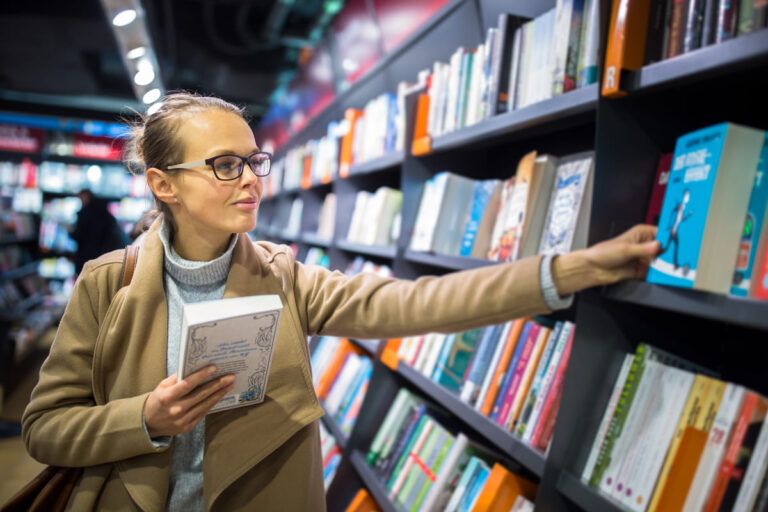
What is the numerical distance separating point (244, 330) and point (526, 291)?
51 cm

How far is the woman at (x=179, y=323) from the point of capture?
106 centimetres

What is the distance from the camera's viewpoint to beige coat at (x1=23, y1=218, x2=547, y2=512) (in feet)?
3.56

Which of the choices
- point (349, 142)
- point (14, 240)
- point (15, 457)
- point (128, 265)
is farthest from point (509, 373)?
point (14, 240)

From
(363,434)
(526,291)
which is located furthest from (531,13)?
(363,434)

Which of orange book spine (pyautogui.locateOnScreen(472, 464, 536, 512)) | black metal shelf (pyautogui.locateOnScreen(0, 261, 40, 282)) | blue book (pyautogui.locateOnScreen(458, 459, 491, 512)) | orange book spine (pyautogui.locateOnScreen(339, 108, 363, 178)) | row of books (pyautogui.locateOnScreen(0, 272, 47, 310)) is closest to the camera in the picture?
orange book spine (pyautogui.locateOnScreen(472, 464, 536, 512))

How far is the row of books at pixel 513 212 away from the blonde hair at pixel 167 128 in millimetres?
737

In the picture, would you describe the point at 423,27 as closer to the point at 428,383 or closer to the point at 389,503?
the point at 428,383

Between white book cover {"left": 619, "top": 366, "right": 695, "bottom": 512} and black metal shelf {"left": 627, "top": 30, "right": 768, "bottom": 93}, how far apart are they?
1.74 feet

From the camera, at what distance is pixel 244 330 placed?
39.4 inches

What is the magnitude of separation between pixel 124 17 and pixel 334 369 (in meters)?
2.76

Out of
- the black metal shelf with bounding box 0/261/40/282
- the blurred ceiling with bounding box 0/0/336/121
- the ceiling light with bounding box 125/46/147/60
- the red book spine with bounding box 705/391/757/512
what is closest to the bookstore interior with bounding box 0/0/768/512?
the red book spine with bounding box 705/391/757/512

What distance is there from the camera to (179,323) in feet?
3.90

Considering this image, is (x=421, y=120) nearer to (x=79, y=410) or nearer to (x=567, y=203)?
(x=567, y=203)

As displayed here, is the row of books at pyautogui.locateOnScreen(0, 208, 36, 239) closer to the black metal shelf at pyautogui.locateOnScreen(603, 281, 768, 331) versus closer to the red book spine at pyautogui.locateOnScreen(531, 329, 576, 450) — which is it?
the red book spine at pyautogui.locateOnScreen(531, 329, 576, 450)
